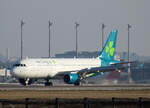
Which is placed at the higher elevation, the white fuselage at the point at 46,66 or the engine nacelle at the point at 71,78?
the white fuselage at the point at 46,66

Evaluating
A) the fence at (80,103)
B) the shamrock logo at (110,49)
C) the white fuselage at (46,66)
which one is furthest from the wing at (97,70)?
the fence at (80,103)

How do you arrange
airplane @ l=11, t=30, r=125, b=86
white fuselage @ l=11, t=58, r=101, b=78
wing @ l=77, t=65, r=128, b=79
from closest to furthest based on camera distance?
white fuselage @ l=11, t=58, r=101, b=78, airplane @ l=11, t=30, r=125, b=86, wing @ l=77, t=65, r=128, b=79

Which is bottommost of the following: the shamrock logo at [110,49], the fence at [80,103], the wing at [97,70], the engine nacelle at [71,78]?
the fence at [80,103]

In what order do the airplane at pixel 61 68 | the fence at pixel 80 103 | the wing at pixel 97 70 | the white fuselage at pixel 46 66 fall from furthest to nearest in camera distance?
the wing at pixel 97 70 → the airplane at pixel 61 68 → the white fuselage at pixel 46 66 → the fence at pixel 80 103

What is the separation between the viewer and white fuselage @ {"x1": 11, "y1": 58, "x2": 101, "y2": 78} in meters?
84.1

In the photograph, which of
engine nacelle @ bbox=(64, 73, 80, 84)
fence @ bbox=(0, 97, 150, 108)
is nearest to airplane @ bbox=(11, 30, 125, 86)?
engine nacelle @ bbox=(64, 73, 80, 84)

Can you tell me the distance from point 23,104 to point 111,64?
199ft

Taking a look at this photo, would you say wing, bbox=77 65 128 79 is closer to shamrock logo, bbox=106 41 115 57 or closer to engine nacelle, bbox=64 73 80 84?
engine nacelle, bbox=64 73 80 84

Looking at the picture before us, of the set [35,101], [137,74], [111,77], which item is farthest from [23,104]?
[137,74]

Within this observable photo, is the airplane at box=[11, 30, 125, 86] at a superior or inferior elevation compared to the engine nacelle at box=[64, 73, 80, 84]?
superior

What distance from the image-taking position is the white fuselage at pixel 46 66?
3310 inches

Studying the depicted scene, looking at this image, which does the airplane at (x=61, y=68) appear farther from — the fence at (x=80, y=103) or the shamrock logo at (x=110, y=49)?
the fence at (x=80, y=103)

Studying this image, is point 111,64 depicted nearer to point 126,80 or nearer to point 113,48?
point 113,48

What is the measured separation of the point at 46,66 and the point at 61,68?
360cm
